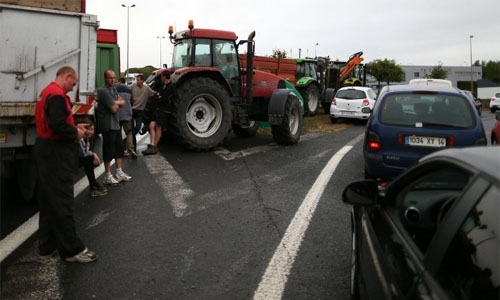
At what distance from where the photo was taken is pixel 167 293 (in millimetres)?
3736

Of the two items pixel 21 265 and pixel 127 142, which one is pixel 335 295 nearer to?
pixel 21 265

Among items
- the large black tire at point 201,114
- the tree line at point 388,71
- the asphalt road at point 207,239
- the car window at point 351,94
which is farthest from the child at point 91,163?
the tree line at point 388,71

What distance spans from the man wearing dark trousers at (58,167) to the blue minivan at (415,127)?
4.00 m

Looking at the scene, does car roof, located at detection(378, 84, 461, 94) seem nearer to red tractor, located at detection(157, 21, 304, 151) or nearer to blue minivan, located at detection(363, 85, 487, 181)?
blue minivan, located at detection(363, 85, 487, 181)

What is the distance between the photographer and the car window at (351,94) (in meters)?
18.0

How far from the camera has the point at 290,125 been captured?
11711 mm

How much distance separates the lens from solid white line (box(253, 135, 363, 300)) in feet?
12.4

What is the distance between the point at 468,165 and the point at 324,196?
4.76 m

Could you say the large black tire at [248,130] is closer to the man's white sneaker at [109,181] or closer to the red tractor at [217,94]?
the red tractor at [217,94]

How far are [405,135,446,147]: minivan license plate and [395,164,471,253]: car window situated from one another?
3.69m

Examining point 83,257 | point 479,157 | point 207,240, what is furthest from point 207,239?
point 479,157

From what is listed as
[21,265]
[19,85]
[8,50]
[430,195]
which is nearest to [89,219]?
[21,265]

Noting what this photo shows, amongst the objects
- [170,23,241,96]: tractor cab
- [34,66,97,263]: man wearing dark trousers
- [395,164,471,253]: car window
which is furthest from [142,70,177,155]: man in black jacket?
[395,164,471,253]: car window

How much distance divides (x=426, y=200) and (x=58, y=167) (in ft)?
10.3
